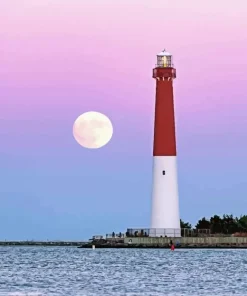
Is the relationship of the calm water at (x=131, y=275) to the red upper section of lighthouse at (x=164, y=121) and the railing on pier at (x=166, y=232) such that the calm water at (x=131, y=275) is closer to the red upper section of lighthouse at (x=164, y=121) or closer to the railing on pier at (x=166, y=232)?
the railing on pier at (x=166, y=232)

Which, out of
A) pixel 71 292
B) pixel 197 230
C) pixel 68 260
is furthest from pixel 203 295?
pixel 197 230

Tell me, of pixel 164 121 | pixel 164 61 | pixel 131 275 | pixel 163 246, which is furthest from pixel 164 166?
pixel 131 275

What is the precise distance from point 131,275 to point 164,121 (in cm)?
2081

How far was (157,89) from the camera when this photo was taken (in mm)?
74438

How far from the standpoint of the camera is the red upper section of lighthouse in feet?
239

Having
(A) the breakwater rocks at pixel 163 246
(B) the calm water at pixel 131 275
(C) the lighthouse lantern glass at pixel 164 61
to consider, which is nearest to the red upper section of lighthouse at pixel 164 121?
(C) the lighthouse lantern glass at pixel 164 61

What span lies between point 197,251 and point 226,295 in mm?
36554

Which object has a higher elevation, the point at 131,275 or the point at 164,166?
the point at 164,166

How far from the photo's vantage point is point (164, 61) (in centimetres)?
7756

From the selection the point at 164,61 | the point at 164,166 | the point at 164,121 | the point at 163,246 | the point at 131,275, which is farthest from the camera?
the point at 163,246

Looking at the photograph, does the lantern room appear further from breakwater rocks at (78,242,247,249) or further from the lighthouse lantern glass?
breakwater rocks at (78,242,247,249)

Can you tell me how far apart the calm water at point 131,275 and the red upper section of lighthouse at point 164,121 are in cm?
651

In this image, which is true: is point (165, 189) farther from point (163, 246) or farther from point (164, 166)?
point (163, 246)

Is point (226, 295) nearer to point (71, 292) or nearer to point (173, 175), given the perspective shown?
point (71, 292)
